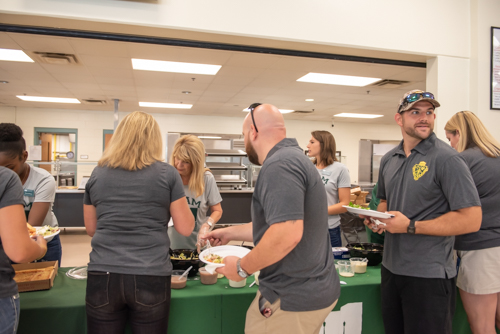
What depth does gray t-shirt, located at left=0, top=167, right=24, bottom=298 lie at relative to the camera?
127 centimetres

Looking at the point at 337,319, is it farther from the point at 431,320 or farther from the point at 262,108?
the point at 262,108

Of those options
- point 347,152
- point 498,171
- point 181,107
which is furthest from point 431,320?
point 347,152

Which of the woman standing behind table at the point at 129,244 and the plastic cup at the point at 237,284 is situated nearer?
the woman standing behind table at the point at 129,244

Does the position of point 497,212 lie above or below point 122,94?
below

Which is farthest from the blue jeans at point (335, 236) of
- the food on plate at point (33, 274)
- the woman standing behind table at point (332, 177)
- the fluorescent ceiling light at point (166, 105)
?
the fluorescent ceiling light at point (166, 105)

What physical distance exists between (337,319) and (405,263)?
621mm

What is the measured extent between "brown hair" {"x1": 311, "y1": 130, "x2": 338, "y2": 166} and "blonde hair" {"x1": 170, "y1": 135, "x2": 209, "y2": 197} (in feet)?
4.01

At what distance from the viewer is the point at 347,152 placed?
12.2 meters

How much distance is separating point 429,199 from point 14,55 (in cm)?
555

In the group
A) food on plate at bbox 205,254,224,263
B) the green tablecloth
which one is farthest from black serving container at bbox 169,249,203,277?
food on plate at bbox 205,254,224,263

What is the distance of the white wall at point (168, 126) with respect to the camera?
10008 mm

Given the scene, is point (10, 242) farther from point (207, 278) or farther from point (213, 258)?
point (207, 278)

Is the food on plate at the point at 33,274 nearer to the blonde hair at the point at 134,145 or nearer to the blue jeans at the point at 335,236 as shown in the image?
the blonde hair at the point at 134,145

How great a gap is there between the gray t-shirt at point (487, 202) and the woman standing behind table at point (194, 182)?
162 centimetres
